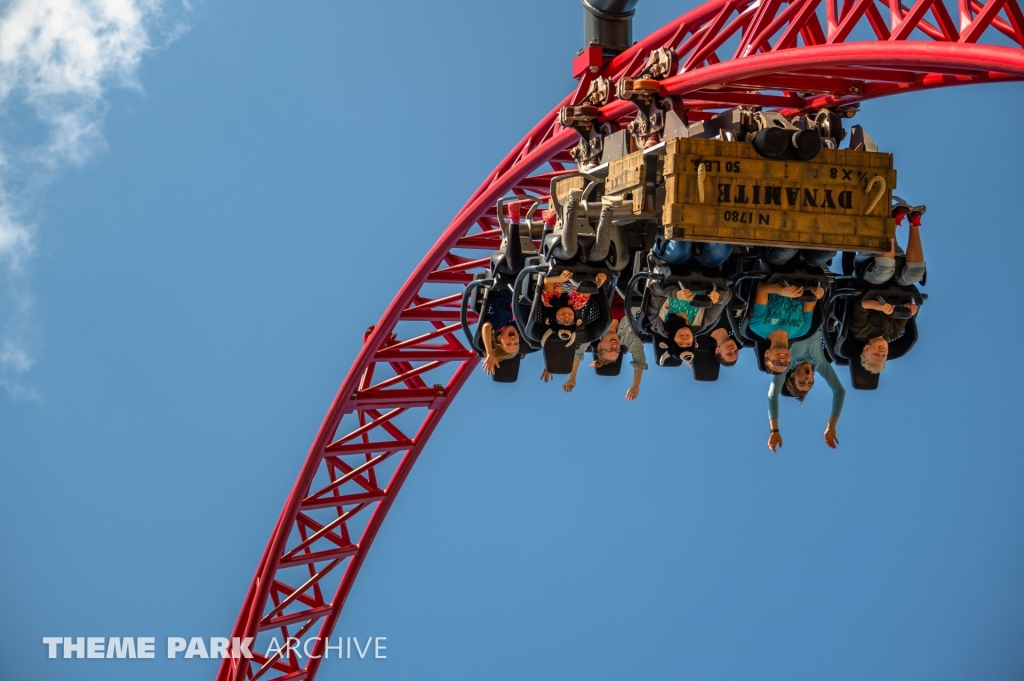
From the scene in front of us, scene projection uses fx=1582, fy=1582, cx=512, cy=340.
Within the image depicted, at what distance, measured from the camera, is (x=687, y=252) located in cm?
1280

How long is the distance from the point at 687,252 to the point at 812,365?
1.69 metres

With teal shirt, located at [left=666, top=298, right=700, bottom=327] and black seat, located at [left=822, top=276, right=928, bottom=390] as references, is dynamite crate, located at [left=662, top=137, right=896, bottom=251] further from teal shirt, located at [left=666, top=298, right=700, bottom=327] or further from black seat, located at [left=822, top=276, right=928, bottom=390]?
teal shirt, located at [left=666, top=298, right=700, bottom=327]

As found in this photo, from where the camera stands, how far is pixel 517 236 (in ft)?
46.4

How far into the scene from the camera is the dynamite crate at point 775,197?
12.0m

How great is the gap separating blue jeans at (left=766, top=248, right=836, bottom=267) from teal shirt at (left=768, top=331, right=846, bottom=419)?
0.74 m

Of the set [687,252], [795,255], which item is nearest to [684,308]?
[687,252]

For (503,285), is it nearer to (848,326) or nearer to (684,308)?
(684,308)

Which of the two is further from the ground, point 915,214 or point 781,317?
point 915,214

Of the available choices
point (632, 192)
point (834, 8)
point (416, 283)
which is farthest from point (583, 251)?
point (416, 283)

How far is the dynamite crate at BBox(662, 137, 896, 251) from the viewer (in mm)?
12000

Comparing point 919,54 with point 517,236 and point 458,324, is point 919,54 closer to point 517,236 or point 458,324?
point 517,236

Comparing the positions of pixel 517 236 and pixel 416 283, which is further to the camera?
pixel 416 283

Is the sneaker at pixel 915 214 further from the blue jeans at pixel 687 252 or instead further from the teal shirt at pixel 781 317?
the blue jeans at pixel 687 252

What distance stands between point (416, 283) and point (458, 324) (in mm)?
1073
